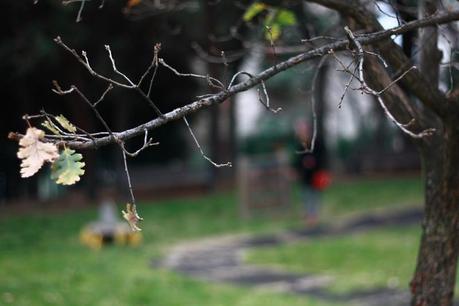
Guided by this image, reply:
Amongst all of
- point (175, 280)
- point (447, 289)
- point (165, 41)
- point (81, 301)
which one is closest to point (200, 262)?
point (175, 280)

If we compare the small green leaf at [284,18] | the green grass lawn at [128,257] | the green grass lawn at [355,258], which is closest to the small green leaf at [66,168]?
the small green leaf at [284,18]

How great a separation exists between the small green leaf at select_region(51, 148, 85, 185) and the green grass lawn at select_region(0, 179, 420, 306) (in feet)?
16.4

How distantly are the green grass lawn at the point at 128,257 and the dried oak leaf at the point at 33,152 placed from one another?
515 cm

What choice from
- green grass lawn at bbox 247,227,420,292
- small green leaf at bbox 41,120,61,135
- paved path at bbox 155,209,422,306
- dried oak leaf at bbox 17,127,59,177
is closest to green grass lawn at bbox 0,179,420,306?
paved path at bbox 155,209,422,306

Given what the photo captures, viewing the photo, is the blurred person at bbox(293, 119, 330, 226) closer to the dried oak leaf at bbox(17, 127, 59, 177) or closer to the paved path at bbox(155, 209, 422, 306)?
the paved path at bbox(155, 209, 422, 306)

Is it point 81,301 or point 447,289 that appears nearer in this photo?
point 447,289

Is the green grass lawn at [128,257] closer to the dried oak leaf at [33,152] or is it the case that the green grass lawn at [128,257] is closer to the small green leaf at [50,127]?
the small green leaf at [50,127]

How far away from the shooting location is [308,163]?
1558 centimetres

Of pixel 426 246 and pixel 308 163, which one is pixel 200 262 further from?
pixel 426 246

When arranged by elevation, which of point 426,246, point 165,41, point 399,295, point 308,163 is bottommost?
point 399,295

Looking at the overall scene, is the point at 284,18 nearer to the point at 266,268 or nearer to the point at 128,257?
the point at 266,268

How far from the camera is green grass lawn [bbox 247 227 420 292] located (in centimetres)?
973

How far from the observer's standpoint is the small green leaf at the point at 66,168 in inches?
110

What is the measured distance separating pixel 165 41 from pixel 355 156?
912 centimetres
